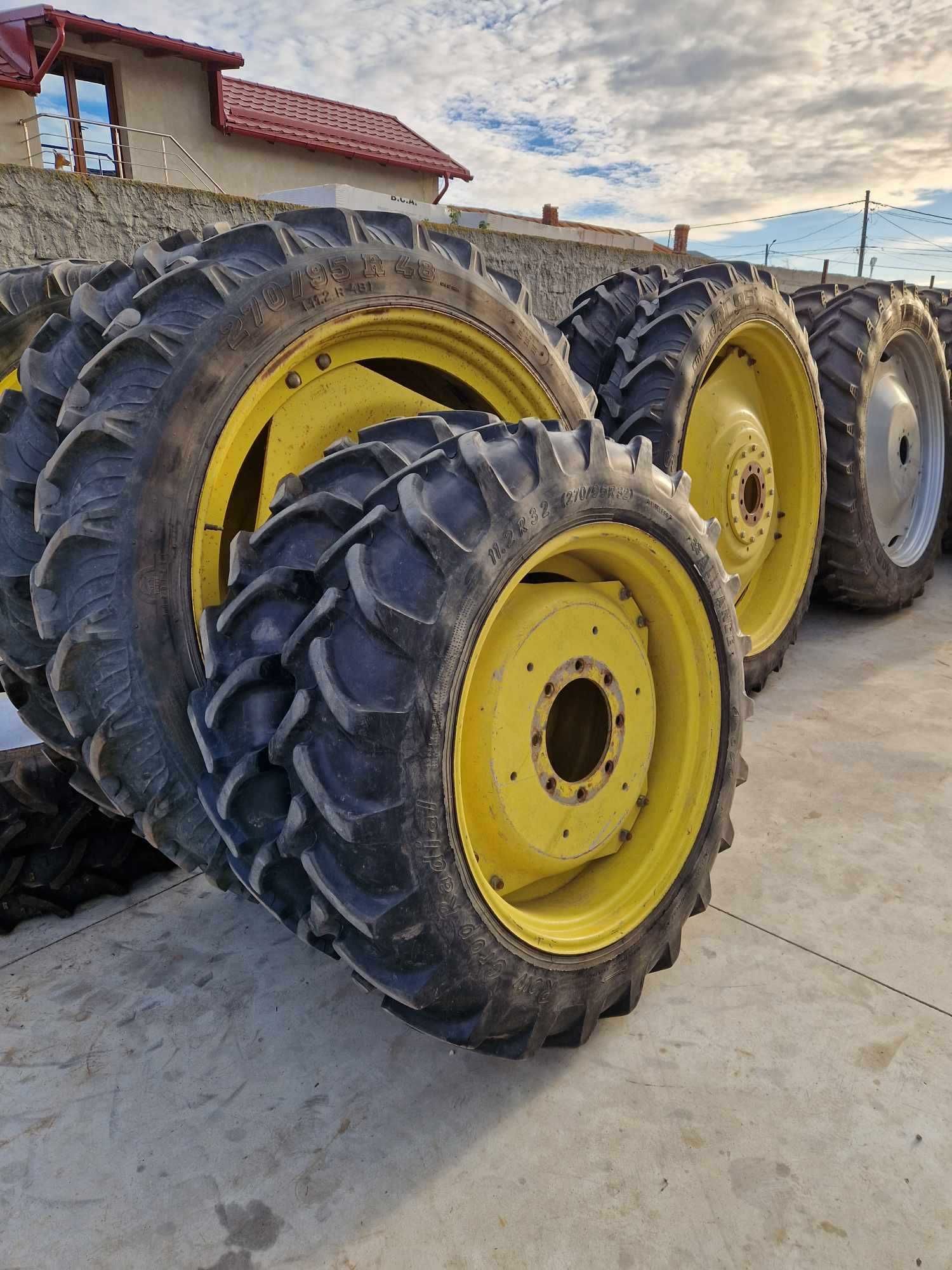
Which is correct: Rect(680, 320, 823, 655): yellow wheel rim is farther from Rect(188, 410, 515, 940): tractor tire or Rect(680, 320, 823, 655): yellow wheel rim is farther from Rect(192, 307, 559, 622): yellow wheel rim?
Rect(188, 410, 515, 940): tractor tire

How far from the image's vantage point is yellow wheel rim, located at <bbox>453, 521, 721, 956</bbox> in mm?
1644

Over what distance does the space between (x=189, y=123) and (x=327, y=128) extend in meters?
3.55

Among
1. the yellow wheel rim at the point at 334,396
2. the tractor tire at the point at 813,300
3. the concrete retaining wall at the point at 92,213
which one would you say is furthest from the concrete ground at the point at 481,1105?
the concrete retaining wall at the point at 92,213

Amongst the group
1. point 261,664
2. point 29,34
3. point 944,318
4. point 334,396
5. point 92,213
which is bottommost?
point 261,664

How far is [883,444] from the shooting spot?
4500mm

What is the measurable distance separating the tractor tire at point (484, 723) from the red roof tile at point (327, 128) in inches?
662

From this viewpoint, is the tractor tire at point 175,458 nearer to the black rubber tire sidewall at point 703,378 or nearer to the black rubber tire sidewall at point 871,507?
the black rubber tire sidewall at point 703,378

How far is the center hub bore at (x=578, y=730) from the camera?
1.72 m

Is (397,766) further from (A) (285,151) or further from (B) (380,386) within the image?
(A) (285,151)

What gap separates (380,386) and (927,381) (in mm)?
4094

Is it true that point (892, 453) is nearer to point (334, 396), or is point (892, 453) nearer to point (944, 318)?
point (944, 318)

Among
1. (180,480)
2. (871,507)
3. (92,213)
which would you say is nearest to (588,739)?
(180,480)

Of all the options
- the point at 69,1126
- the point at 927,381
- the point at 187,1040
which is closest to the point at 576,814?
the point at 187,1040

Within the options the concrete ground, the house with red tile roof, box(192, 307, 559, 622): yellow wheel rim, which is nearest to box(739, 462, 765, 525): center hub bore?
box(192, 307, 559, 622): yellow wheel rim
